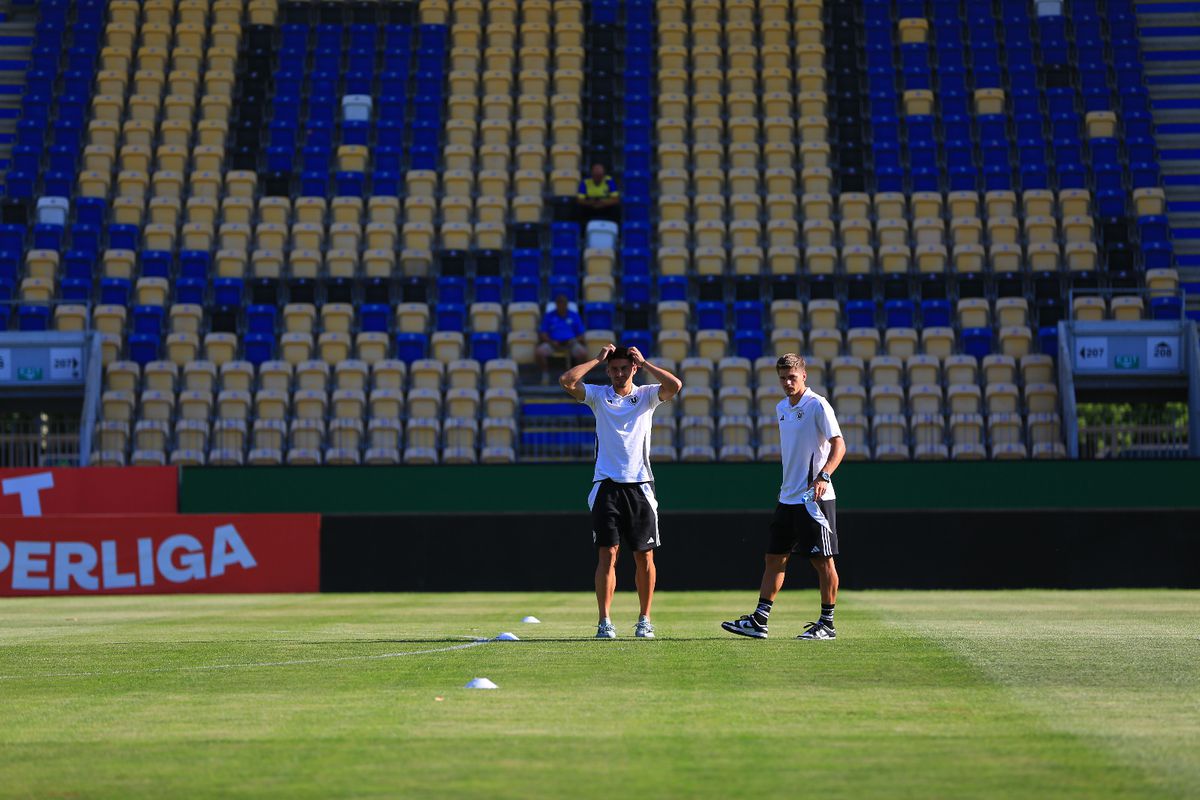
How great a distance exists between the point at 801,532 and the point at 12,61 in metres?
33.5

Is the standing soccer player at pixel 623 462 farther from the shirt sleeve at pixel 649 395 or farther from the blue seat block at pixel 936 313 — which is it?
the blue seat block at pixel 936 313

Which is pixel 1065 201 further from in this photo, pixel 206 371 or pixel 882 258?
pixel 206 371

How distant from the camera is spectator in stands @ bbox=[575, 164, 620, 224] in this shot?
34.3 metres

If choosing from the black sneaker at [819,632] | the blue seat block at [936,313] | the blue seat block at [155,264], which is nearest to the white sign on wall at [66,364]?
the blue seat block at [155,264]

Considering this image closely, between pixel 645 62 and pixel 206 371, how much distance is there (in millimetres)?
13936

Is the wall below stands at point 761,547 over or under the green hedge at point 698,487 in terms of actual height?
under

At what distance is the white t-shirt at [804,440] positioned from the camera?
12.5m

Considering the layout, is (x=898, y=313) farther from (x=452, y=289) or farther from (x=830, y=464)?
(x=830, y=464)

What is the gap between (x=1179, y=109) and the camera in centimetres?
3778

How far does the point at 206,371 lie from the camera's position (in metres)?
30.0

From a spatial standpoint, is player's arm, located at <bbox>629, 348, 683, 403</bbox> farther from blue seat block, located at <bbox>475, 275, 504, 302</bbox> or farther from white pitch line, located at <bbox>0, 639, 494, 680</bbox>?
blue seat block, located at <bbox>475, 275, 504, 302</bbox>

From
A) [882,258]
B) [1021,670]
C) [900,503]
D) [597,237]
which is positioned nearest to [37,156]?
[597,237]

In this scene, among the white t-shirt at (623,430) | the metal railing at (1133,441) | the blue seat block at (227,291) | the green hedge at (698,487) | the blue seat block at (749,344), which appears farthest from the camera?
the blue seat block at (227,291)

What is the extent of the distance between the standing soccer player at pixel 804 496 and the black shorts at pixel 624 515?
0.94m
